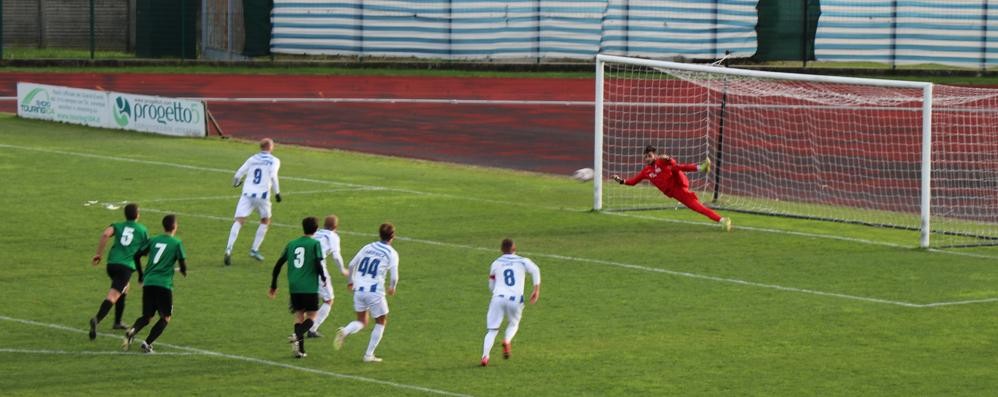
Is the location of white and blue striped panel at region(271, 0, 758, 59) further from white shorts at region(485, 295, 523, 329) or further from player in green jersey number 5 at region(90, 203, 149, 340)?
white shorts at region(485, 295, 523, 329)

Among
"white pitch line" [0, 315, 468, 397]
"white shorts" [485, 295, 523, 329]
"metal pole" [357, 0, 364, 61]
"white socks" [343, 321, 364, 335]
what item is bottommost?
"white pitch line" [0, 315, 468, 397]

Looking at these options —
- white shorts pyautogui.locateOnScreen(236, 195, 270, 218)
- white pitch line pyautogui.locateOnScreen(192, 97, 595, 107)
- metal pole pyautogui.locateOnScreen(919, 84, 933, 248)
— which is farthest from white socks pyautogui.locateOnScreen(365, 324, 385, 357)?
white pitch line pyautogui.locateOnScreen(192, 97, 595, 107)

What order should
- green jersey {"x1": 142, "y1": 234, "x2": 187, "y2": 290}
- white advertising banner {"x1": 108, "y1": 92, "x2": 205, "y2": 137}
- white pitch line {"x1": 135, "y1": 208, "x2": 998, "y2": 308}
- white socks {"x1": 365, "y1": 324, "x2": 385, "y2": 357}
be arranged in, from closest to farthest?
1. white socks {"x1": 365, "y1": 324, "x2": 385, "y2": 357}
2. green jersey {"x1": 142, "y1": 234, "x2": 187, "y2": 290}
3. white pitch line {"x1": 135, "y1": 208, "x2": 998, "y2": 308}
4. white advertising banner {"x1": 108, "y1": 92, "x2": 205, "y2": 137}

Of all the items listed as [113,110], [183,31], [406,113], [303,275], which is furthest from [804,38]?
[303,275]

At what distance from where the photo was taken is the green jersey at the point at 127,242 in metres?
20.7

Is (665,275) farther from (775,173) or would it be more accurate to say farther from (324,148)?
(324,148)

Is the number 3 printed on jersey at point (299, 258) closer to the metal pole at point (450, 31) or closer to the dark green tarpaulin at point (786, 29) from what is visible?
the metal pole at point (450, 31)

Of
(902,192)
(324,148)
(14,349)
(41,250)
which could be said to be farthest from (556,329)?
(324,148)

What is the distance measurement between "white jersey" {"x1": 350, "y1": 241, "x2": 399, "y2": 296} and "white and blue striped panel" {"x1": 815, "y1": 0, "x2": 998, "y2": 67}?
134 feet

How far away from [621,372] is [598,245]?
9.70 m

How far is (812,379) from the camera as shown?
18.9 metres

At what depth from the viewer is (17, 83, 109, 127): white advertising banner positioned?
146 ft

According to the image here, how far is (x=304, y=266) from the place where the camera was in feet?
64.0

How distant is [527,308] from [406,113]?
25.7 meters
